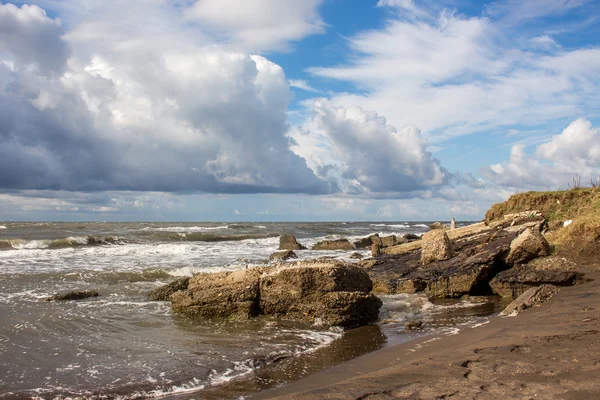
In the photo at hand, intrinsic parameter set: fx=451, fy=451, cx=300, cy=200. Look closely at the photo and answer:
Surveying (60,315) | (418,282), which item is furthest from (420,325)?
(60,315)

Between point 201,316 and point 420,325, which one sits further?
point 201,316

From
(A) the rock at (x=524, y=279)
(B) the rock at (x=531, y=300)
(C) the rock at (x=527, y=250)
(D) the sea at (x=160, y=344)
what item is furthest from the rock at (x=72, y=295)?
(C) the rock at (x=527, y=250)

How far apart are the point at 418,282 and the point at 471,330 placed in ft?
16.1

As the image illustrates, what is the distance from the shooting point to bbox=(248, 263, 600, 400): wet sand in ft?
13.8

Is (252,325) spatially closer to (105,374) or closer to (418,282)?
(105,374)

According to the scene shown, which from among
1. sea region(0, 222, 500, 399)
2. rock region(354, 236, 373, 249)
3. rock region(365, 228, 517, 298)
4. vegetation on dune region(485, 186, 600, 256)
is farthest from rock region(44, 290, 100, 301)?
rock region(354, 236, 373, 249)

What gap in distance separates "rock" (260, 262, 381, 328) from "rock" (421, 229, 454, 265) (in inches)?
186

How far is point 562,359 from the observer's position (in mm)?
5012

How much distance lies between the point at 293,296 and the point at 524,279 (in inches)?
242

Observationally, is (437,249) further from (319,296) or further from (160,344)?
(160,344)

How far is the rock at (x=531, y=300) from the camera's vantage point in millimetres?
8984

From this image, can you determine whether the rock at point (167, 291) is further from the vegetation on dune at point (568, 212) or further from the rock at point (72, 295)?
the vegetation on dune at point (568, 212)

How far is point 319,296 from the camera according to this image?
942 centimetres

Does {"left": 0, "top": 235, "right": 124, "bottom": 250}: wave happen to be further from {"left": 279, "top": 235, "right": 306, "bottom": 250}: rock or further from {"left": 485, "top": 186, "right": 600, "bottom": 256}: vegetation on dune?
{"left": 485, "top": 186, "right": 600, "bottom": 256}: vegetation on dune
